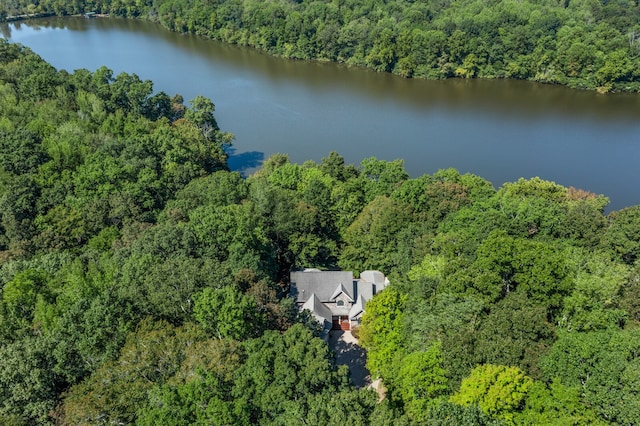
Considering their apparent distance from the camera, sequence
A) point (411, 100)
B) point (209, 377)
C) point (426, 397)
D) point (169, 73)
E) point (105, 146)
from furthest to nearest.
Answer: point (169, 73) < point (411, 100) < point (105, 146) < point (426, 397) < point (209, 377)

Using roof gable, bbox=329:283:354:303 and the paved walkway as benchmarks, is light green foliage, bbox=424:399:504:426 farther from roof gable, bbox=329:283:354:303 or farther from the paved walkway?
roof gable, bbox=329:283:354:303

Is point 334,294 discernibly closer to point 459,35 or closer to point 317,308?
point 317,308

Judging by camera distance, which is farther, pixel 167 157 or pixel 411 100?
pixel 411 100

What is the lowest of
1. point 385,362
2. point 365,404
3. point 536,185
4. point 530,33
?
point 385,362

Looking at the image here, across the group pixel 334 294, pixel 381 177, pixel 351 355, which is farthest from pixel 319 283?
pixel 381 177

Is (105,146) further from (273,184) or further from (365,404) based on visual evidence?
(365,404)

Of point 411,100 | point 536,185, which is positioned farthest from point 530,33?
point 536,185

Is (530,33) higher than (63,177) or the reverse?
higher
